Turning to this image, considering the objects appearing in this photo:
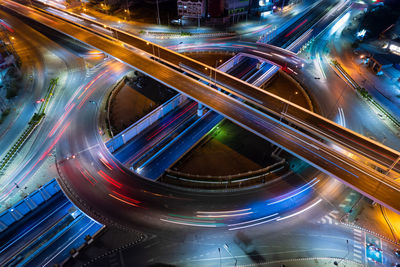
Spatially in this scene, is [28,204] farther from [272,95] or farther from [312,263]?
[272,95]

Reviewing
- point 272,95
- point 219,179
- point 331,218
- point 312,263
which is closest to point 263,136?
point 272,95

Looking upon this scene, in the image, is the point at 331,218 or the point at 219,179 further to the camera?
the point at 219,179

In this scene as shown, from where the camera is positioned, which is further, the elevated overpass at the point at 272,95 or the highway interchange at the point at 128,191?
the elevated overpass at the point at 272,95

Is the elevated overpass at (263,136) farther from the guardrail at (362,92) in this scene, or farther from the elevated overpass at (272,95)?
A: the guardrail at (362,92)

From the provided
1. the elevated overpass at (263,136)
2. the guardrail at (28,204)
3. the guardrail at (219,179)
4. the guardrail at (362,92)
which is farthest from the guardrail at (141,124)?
the guardrail at (362,92)

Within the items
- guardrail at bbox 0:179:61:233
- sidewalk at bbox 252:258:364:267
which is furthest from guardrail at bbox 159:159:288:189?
guardrail at bbox 0:179:61:233

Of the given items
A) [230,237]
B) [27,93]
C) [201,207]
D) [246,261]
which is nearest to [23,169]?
[27,93]

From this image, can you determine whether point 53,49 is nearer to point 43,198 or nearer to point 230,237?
point 43,198
